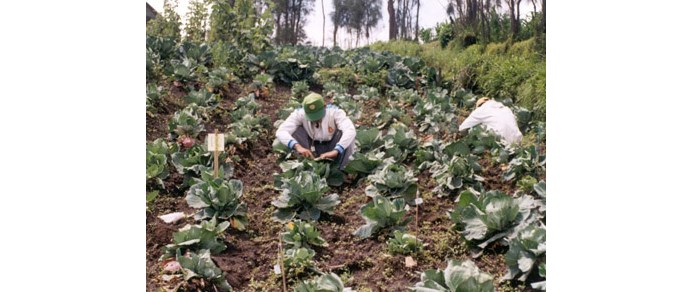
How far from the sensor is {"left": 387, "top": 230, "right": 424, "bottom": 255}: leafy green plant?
11.5ft

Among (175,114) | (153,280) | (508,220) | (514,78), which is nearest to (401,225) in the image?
(508,220)

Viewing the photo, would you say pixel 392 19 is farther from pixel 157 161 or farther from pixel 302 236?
pixel 157 161

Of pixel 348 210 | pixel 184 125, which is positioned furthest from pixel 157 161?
pixel 348 210

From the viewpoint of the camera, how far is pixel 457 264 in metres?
2.67

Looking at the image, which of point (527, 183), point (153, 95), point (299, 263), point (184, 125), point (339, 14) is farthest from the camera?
point (153, 95)

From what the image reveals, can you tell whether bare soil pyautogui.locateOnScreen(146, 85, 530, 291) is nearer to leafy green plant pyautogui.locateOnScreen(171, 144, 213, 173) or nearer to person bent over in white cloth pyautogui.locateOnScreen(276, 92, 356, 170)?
leafy green plant pyautogui.locateOnScreen(171, 144, 213, 173)

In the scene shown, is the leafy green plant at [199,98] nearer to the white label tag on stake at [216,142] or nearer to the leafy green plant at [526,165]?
the white label tag on stake at [216,142]

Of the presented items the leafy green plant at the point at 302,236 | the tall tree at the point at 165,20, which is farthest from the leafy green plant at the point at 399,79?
the leafy green plant at the point at 302,236

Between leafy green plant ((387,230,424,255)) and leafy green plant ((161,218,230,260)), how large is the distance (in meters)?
1.13

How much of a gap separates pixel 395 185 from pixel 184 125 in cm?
288

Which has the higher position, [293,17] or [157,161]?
[293,17]

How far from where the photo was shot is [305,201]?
450 cm
